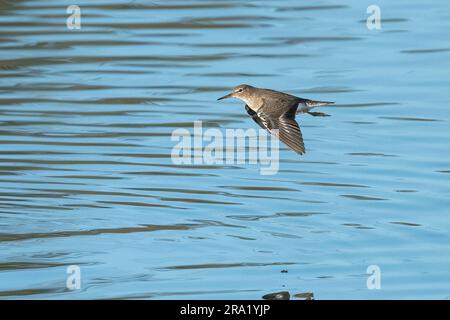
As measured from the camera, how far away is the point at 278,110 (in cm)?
1062

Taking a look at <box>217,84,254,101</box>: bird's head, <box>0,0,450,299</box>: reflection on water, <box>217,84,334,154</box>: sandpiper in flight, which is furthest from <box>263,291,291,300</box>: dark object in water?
<box>217,84,254,101</box>: bird's head

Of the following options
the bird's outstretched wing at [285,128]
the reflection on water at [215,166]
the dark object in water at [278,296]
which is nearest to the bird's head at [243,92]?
the bird's outstretched wing at [285,128]

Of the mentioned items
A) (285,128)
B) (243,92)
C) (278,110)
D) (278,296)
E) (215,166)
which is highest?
(243,92)

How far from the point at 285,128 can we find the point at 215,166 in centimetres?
270

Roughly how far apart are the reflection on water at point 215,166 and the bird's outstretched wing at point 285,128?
2.77ft

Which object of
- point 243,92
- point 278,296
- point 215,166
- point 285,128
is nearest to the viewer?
point 278,296

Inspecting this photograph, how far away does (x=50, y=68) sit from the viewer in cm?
1645

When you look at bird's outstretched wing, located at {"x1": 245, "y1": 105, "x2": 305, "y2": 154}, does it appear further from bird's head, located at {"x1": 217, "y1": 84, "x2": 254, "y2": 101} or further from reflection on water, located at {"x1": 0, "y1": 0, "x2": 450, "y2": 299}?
reflection on water, located at {"x1": 0, "y1": 0, "x2": 450, "y2": 299}

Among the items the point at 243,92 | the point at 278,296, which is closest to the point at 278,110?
the point at 243,92

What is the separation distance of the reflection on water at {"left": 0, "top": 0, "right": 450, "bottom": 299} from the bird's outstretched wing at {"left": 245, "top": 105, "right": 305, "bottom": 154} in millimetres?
845

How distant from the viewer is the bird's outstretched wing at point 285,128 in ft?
32.3

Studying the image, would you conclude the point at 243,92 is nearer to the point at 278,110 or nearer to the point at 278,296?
the point at 278,110

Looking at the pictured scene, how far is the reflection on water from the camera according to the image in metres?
9.85
